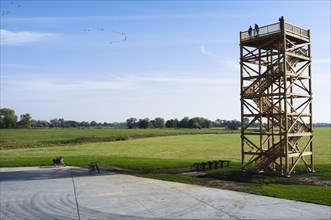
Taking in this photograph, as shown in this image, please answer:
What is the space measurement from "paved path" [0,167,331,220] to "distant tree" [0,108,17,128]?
16958cm

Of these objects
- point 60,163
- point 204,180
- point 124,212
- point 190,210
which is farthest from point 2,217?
point 60,163

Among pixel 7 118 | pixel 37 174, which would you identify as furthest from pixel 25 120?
pixel 37 174

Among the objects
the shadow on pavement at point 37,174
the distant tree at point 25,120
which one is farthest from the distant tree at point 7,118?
the shadow on pavement at point 37,174

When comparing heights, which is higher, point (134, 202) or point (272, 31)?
point (272, 31)

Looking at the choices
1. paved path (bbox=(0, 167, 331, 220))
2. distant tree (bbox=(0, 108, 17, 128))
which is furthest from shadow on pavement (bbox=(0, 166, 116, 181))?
distant tree (bbox=(0, 108, 17, 128))

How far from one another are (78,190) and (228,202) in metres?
10.1

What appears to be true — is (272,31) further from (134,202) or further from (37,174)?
(37,174)

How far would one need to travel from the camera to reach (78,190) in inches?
866

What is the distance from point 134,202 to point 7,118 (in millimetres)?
181690

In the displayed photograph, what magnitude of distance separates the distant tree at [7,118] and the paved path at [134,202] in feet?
556

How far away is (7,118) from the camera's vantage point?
179m

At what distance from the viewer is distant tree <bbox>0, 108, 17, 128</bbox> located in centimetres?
17812

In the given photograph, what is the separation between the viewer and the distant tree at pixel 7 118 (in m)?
178

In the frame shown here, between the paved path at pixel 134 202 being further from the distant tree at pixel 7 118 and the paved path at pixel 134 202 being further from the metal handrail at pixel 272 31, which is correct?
the distant tree at pixel 7 118
